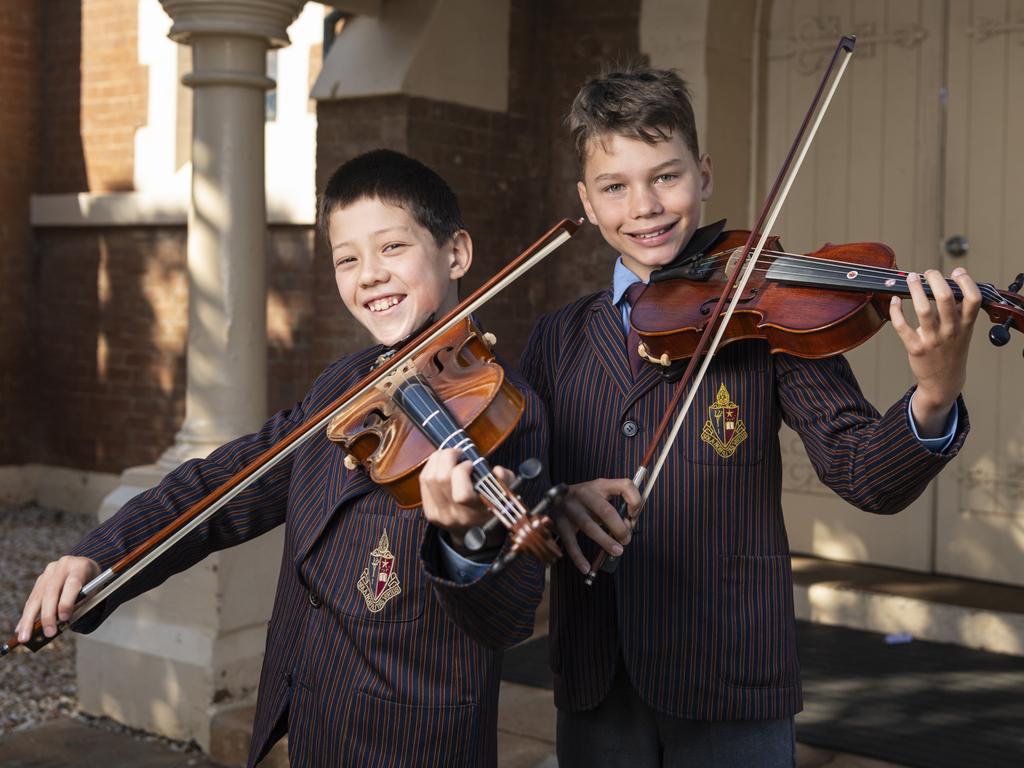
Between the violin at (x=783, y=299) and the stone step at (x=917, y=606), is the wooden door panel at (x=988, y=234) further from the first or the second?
the violin at (x=783, y=299)

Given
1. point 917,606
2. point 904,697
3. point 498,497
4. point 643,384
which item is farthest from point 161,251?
point 498,497

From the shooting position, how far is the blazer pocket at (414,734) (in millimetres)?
1838

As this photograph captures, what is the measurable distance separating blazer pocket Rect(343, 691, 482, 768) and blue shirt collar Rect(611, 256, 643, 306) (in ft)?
2.58

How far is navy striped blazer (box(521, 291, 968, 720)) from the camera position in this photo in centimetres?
202

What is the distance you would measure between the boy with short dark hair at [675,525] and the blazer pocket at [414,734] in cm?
32

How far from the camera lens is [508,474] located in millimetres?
1509

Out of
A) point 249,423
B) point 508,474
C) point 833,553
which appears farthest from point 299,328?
point 508,474

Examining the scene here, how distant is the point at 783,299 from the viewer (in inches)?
78.2

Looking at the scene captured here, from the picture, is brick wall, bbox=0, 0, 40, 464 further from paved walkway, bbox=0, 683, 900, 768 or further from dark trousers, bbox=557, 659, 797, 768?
dark trousers, bbox=557, 659, 797, 768

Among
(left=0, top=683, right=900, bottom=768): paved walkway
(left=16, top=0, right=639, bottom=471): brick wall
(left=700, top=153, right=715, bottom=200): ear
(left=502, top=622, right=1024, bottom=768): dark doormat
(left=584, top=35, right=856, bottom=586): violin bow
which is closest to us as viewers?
(left=584, top=35, right=856, bottom=586): violin bow

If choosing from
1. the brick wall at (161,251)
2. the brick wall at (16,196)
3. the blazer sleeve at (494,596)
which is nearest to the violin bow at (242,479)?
the blazer sleeve at (494,596)

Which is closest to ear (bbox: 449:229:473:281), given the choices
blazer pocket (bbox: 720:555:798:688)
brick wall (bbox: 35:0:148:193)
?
blazer pocket (bbox: 720:555:798:688)

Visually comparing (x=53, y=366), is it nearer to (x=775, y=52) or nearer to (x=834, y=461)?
(x=775, y=52)

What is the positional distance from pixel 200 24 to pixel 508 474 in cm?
318
